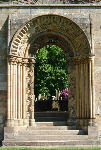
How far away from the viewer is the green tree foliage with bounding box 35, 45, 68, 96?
83.3 feet

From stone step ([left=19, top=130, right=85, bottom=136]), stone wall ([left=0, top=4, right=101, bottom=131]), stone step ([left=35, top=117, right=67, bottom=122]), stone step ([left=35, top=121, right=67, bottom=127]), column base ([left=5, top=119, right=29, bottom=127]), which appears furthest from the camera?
stone step ([left=35, top=117, right=67, bottom=122])

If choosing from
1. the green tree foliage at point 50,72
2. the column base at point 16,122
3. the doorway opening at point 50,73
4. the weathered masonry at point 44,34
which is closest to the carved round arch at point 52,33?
the weathered masonry at point 44,34

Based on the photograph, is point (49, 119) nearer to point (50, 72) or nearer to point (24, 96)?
point (24, 96)

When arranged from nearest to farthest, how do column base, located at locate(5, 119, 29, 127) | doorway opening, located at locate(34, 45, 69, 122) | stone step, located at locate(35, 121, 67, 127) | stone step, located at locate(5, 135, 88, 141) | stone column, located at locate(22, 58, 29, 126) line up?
stone step, located at locate(5, 135, 88, 141) → column base, located at locate(5, 119, 29, 127) → stone column, located at locate(22, 58, 29, 126) → stone step, located at locate(35, 121, 67, 127) → doorway opening, located at locate(34, 45, 69, 122)

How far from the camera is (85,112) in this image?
11.9m

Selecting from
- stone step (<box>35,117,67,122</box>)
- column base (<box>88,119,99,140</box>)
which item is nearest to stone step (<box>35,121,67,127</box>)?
stone step (<box>35,117,67,122</box>)

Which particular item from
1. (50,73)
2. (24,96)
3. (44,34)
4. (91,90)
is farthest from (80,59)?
(50,73)

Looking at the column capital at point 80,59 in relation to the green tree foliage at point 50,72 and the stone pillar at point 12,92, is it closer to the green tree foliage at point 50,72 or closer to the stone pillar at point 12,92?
the stone pillar at point 12,92

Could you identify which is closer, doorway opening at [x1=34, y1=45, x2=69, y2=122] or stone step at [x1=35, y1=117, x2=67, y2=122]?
stone step at [x1=35, y1=117, x2=67, y2=122]

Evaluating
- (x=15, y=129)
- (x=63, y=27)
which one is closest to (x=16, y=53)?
(x=63, y=27)

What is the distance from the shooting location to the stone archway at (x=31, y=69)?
1186 centimetres

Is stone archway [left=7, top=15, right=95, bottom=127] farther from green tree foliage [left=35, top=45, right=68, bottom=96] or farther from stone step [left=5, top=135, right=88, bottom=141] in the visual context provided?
green tree foliage [left=35, top=45, right=68, bottom=96]

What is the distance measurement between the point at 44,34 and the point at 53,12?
100 centimetres

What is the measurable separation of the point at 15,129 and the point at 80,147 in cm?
260
